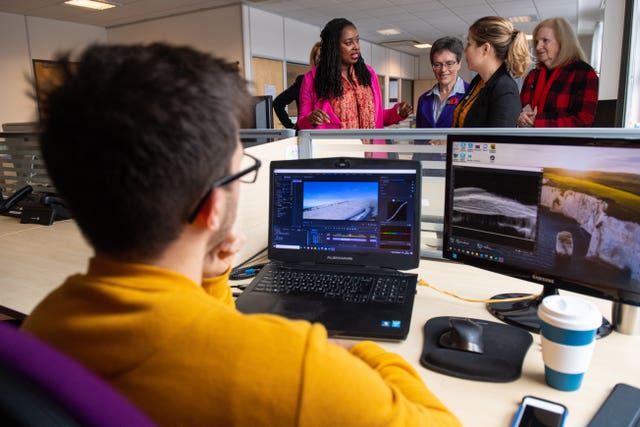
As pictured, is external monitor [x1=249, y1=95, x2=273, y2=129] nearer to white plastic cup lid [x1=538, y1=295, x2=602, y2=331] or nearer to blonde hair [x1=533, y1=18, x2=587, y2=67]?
blonde hair [x1=533, y1=18, x2=587, y2=67]

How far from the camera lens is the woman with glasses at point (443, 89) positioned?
2.67 metres

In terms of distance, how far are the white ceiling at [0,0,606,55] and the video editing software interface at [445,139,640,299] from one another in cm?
545

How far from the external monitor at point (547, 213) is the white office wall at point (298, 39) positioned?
6.22m

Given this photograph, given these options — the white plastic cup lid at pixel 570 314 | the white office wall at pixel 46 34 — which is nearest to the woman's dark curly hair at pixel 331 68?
the white plastic cup lid at pixel 570 314

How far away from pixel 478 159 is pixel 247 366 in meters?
0.87

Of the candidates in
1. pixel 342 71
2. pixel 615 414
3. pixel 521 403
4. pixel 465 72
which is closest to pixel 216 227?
pixel 521 403

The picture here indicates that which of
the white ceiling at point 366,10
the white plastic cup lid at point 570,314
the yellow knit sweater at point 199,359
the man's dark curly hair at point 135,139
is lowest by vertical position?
the white plastic cup lid at point 570,314

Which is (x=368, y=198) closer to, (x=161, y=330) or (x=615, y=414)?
(x=615, y=414)

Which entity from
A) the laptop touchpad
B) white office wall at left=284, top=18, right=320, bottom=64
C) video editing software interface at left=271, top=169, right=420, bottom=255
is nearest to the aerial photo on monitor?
video editing software interface at left=271, top=169, right=420, bottom=255

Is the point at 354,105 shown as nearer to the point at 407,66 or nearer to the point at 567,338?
the point at 567,338

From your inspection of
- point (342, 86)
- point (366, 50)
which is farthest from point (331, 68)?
point (366, 50)

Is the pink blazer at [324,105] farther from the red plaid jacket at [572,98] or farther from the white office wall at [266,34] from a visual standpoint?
the white office wall at [266,34]

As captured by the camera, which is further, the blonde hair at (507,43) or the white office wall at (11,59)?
the white office wall at (11,59)

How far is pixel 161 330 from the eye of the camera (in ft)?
1.64
